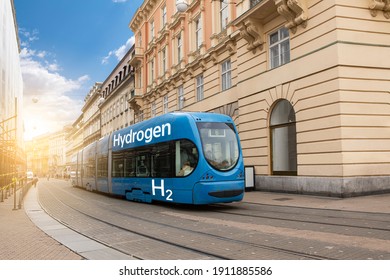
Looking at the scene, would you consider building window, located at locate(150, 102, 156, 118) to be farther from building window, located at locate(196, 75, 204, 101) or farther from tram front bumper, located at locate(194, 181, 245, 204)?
tram front bumper, located at locate(194, 181, 245, 204)

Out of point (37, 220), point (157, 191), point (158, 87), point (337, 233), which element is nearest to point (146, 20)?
point (158, 87)

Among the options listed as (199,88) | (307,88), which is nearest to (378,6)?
(307,88)

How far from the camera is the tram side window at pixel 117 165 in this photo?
17.1m

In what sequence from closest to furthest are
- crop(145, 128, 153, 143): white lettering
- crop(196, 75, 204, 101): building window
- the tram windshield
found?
the tram windshield
crop(145, 128, 153, 143): white lettering
crop(196, 75, 204, 101): building window

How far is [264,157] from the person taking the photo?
1820 centimetres

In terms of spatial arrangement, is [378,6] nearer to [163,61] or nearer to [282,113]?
[282,113]

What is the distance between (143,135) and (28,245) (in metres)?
8.12

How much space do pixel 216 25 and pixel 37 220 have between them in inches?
654

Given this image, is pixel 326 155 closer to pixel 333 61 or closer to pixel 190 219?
pixel 333 61

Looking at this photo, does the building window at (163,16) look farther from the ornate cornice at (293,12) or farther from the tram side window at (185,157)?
the tram side window at (185,157)

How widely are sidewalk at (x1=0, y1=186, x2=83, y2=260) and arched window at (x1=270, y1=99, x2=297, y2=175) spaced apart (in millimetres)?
10922

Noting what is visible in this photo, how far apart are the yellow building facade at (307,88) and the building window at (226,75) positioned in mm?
58

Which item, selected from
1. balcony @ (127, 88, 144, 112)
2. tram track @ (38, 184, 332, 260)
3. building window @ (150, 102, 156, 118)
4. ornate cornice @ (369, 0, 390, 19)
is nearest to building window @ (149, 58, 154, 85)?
balcony @ (127, 88, 144, 112)

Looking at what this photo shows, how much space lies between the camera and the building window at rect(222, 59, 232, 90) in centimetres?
2199
